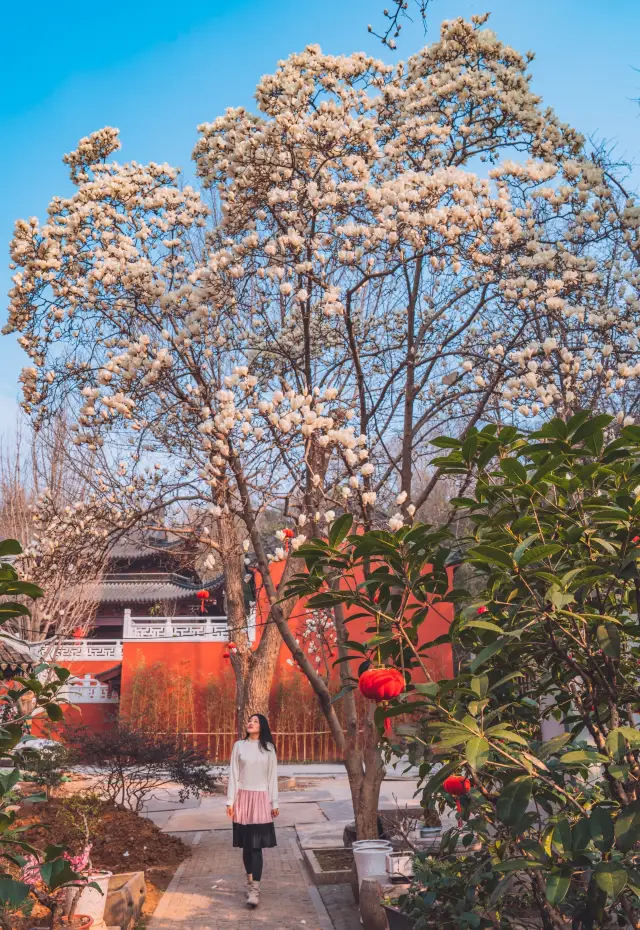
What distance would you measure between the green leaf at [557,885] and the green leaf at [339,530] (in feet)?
3.30

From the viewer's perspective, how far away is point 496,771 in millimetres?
2314

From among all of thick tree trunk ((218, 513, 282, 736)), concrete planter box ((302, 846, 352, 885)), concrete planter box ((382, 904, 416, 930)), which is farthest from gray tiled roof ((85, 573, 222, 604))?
concrete planter box ((382, 904, 416, 930))

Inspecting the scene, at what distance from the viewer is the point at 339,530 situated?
2.34m

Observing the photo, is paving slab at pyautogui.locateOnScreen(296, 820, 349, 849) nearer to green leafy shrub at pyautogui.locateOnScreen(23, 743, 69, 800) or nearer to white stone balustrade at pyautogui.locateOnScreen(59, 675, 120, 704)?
green leafy shrub at pyautogui.locateOnScreen(23, 743, 69, 800)

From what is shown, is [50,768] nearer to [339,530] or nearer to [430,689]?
[339,530]

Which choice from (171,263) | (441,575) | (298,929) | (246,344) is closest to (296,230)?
(171,263)

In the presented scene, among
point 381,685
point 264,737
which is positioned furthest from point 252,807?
point 381,685

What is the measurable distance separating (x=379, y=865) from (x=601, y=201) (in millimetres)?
5148

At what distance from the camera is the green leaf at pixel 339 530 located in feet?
7.63

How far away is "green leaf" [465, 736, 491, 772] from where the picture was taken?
1.60 metres

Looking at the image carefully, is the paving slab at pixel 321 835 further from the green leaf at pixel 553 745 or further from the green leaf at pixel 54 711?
the green leaf at pixel 553 745

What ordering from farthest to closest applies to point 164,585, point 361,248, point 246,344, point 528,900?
point 164,585, point 246,344, point 361,248, point 528,900

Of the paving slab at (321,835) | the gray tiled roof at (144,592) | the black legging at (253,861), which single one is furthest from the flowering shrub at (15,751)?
the gray tiled roof at (144,592)

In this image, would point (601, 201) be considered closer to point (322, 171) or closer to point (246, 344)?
point (322, 171)
